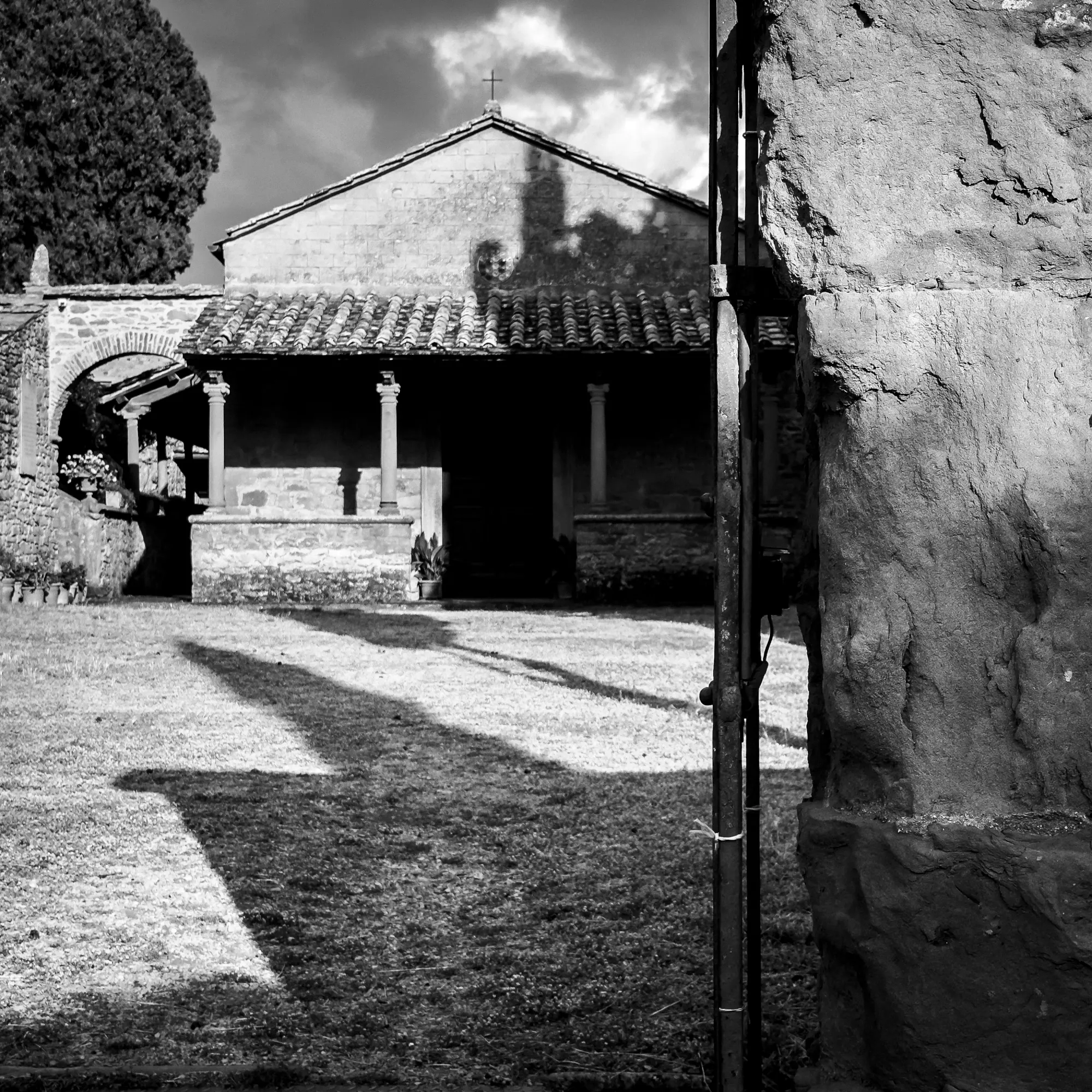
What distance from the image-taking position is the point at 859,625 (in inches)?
69.8

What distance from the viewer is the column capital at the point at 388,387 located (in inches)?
655

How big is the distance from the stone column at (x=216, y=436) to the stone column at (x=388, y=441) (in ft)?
7.20

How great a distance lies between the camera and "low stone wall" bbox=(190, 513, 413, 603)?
1606cm

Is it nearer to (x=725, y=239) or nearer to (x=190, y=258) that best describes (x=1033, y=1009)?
(x=725, y=239)

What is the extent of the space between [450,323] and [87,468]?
20.4ft

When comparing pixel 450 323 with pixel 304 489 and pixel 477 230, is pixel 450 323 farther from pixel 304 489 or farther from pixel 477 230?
pixel 304 489

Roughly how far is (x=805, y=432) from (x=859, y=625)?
432 millimetres

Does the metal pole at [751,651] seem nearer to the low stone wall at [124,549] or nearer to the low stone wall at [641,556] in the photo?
the low stone wall at [641,556]

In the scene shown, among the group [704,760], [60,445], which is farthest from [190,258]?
[704,760]

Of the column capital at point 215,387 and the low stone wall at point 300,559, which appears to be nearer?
the low stone wall at point 300,559

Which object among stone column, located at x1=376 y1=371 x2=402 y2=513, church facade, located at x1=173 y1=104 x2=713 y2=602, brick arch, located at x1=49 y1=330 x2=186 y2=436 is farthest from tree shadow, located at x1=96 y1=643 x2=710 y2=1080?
brick arch, located at x1=49 y1=330 x2=186 y2=436

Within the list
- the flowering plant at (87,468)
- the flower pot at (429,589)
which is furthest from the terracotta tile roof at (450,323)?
the flower pot at (429,589)

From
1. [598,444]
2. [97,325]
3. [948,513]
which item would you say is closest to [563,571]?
[598,444]

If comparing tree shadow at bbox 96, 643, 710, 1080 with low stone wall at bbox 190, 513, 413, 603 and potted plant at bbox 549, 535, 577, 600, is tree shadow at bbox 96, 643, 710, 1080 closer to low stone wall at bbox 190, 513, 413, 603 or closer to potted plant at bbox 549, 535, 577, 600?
low stone wall at bbox 190, 513, 413, 603
